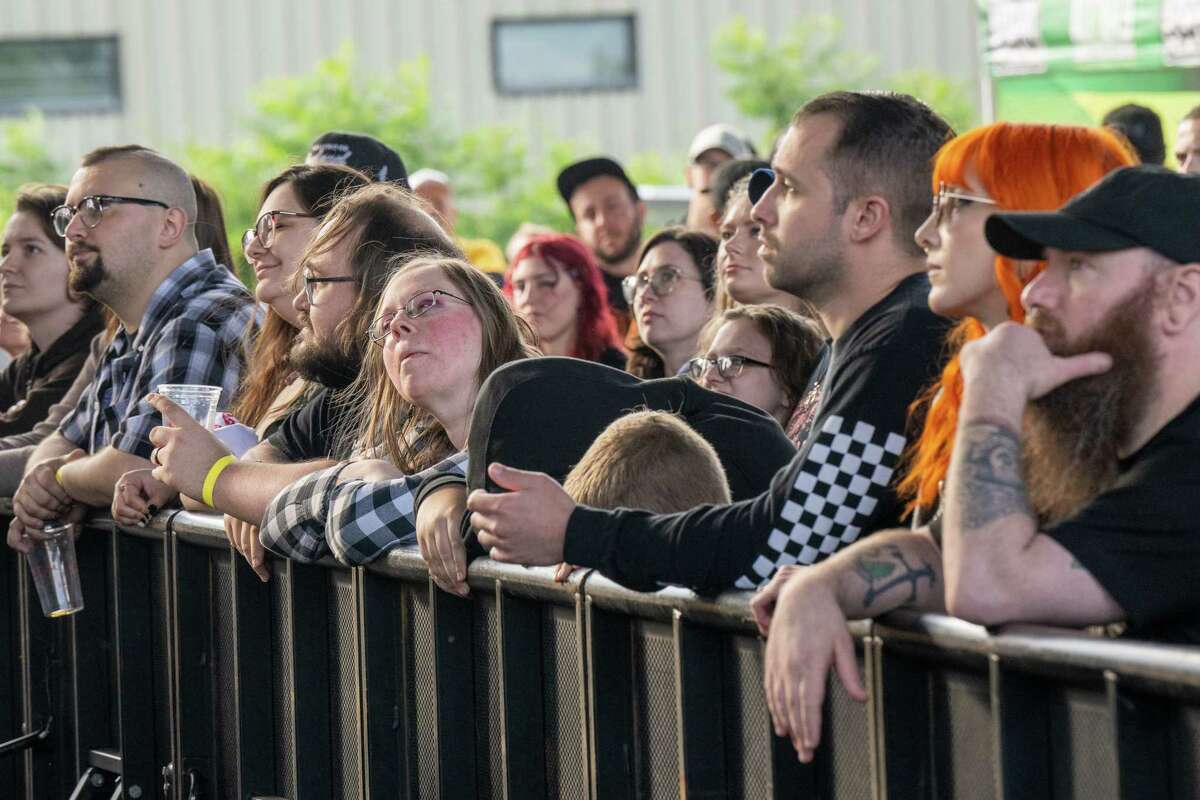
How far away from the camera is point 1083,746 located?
2768 millimetres

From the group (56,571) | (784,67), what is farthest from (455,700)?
(784,67)

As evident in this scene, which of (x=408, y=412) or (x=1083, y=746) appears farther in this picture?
(x=408, y=412)

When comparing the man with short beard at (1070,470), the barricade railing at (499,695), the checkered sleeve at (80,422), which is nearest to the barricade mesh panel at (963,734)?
the barricade railing at (499,695)

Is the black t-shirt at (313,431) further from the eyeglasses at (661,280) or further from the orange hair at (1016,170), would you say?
the orange hair at (1016,170)

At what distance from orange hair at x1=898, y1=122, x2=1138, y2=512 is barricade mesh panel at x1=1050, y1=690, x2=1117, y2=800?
818 millimetres

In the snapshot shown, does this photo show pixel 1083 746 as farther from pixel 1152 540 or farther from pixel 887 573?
pixel 887 573

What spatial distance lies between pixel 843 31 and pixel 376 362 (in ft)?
106

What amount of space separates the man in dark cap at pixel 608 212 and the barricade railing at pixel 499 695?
406cm

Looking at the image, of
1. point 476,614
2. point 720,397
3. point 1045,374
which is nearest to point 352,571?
point 476,614

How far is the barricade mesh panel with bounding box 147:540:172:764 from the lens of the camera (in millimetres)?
5848

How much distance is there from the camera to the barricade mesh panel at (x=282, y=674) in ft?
16.9

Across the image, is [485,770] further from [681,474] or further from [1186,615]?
[1186,615]

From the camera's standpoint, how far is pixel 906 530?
11.2ft

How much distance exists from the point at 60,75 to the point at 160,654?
3330 cm
